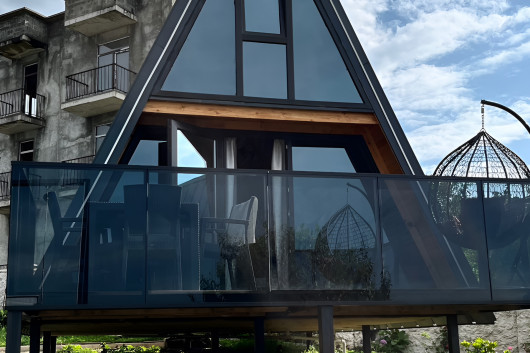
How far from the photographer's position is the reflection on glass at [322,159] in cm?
1275

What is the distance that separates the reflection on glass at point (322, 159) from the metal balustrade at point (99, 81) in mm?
14551

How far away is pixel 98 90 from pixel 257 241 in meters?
18.7

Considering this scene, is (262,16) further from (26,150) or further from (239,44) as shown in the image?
(26,150)

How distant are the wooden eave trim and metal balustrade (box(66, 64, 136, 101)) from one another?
48.2 feet

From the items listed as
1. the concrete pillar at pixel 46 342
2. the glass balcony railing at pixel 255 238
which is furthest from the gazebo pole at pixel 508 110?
the concrete pillar at pixel 46 342

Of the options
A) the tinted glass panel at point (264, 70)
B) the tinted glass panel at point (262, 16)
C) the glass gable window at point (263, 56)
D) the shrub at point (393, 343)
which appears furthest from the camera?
the shrub at point (393, 343)

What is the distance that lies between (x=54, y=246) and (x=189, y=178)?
1916 mm

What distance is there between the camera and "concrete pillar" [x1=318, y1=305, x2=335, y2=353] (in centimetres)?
983

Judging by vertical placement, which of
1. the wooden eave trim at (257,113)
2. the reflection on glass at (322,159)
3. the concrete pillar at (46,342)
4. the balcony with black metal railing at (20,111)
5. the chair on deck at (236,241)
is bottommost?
the concrete pillar at (46,342)

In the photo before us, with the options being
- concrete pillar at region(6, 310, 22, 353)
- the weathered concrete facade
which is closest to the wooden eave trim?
concrete pillar at region(6, 310, 22, 353)

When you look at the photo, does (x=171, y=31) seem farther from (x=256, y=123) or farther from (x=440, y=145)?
(x=440, y=145)

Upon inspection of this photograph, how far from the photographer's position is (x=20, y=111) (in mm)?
29250

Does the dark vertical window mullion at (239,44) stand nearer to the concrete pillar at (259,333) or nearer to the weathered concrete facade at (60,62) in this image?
the concrete pillar at (259,333)

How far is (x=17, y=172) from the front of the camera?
9.21 meters
